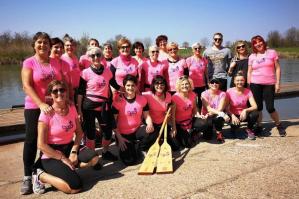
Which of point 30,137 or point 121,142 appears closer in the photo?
point 30,137

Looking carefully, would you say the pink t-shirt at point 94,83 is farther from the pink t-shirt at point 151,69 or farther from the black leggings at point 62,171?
the pink t-shirt at point 151,69

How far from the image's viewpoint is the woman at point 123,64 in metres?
5.96

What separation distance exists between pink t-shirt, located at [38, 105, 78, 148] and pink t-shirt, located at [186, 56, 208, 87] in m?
3.16

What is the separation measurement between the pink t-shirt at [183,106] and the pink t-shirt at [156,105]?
8.9 inches

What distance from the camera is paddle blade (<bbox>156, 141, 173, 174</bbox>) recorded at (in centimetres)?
455

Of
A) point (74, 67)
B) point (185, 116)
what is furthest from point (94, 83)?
point (185, 116)

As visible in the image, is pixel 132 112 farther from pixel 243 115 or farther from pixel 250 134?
pixel 250 134

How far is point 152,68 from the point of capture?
630cm

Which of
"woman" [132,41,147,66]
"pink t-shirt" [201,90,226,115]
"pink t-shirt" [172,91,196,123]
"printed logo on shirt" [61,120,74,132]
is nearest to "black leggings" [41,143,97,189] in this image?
"printed logo on shirt" [61,120,74,132]

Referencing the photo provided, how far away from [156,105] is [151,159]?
107cm

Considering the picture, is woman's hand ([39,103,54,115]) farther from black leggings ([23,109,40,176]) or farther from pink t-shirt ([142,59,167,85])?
pink t-shirt ([142,59,167,85])

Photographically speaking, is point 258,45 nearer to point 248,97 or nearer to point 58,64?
point 248,97

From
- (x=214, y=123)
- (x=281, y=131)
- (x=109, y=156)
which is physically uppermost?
(x=214, y=123)

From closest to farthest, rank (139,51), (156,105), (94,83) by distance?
(94,83)
(156,105)
(139,51)
